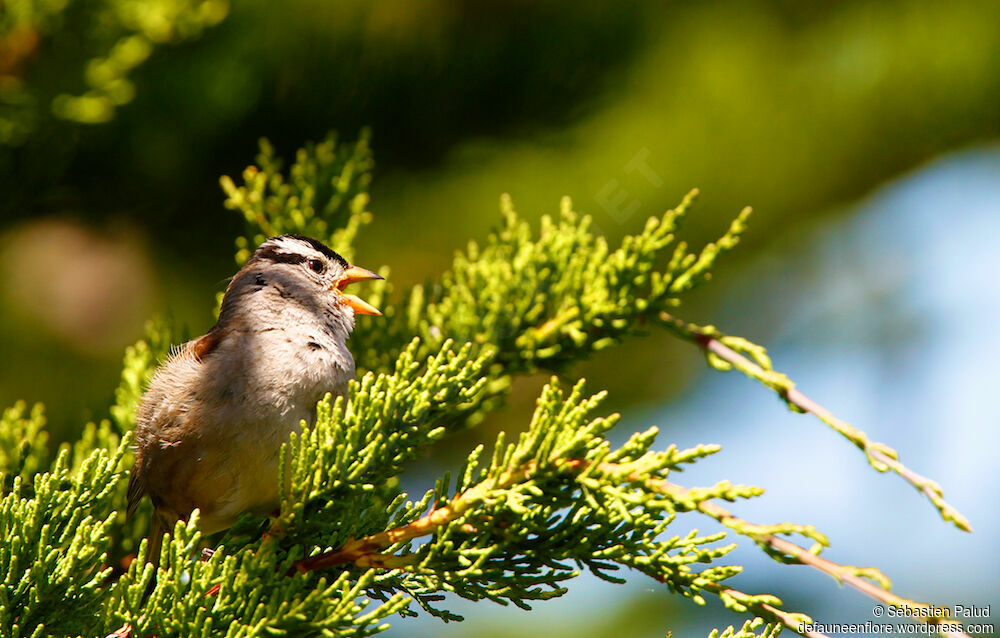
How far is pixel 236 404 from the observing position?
7.83 feet

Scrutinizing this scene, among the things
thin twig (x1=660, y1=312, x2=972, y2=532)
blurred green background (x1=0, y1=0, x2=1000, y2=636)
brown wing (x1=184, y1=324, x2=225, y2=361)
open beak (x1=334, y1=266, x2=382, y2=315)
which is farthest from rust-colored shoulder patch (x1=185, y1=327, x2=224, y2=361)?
thin twig (x1=660, y1=312, x2=972, y2=532)

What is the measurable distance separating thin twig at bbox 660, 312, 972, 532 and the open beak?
2.91ft

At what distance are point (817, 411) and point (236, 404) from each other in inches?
57.5

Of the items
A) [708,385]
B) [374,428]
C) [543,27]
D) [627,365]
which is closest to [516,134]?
[543,27]

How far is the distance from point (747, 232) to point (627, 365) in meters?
1.14

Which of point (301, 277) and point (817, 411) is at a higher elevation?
point (301, 277)

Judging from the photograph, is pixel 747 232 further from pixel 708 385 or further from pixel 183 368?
pixel 183 368

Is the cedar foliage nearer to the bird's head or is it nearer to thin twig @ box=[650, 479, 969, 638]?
thin twig @ box=[650, 479, 969, 638]

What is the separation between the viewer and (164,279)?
3.51 m

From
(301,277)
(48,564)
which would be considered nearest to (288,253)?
(301,277)

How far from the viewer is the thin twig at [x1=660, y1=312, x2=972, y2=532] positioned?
175 cm

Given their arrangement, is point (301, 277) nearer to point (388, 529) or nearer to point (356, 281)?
point (356, 281)

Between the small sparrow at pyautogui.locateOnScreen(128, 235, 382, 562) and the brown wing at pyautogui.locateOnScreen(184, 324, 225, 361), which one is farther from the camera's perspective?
the brown wing at pyautogui.locateOnScreen(184, 324, 225, 361)

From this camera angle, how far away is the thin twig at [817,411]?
175 centimetres
